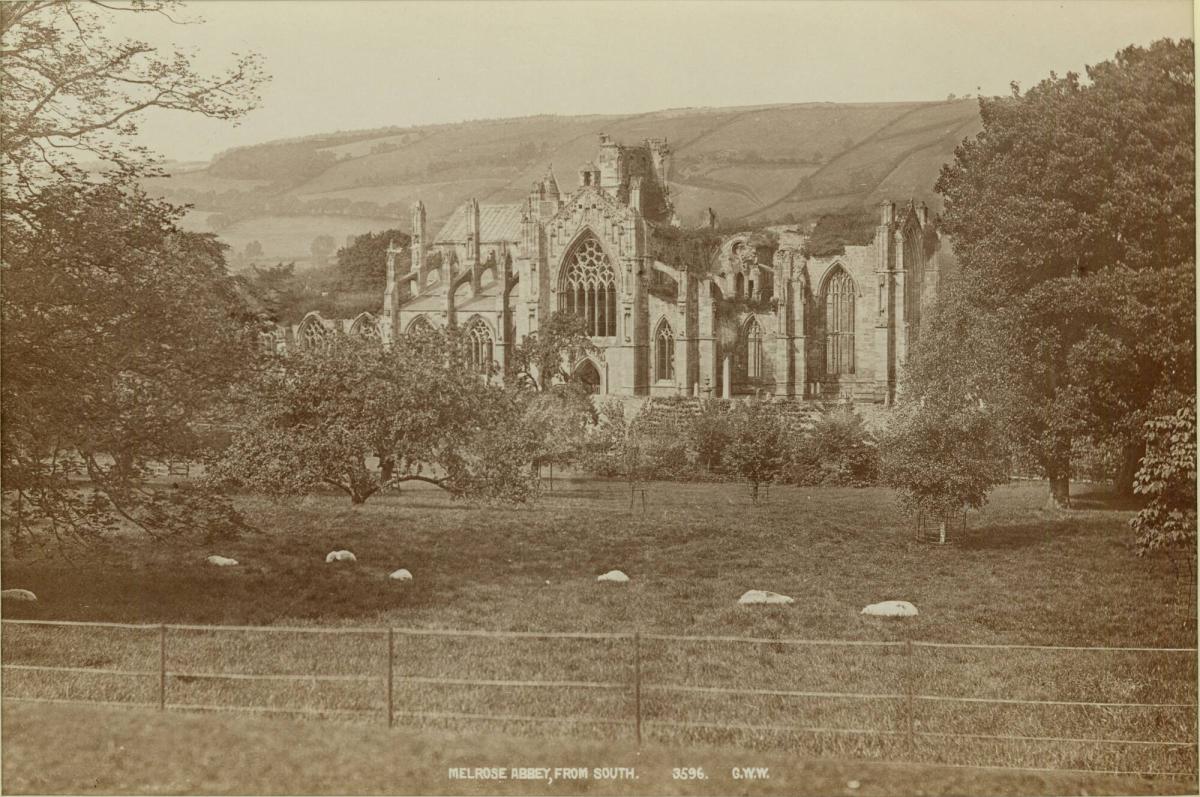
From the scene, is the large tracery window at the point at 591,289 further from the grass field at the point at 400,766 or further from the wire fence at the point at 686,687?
the grass field at the point at 400,766

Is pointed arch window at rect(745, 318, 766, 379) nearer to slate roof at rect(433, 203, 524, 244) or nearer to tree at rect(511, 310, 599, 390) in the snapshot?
tree at rect(511, 310, 599, 390)

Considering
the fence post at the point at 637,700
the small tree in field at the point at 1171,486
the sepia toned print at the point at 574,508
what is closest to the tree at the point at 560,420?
the sepia toned print at the point at 574,508

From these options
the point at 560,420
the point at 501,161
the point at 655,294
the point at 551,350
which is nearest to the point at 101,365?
the point at 501,161

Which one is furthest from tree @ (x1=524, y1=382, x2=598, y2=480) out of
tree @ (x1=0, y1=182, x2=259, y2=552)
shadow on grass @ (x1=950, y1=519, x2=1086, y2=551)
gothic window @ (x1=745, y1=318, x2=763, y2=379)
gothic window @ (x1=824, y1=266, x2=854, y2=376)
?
gothic window @ (x1=745, y1=318, x2=763, y2=379)

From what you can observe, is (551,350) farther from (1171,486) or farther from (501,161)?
(1171,486)

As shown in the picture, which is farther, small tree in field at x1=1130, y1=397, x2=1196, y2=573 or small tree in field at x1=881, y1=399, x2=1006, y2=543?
small tree in field at x1=881, y1=399, x2=1006, y2=543
